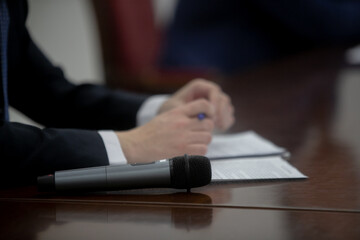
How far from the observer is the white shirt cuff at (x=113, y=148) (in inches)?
26.3

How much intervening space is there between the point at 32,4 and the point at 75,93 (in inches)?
91.4

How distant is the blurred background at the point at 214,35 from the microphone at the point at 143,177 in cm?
143

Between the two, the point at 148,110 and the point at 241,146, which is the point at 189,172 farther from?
the point at 148,110

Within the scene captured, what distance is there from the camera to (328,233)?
16.6 inches

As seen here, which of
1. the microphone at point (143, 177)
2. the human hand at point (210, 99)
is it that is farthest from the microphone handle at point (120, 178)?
the human hand at point (210, 99)

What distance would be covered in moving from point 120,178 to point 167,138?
170mm

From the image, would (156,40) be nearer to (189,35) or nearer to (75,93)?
(189,35)

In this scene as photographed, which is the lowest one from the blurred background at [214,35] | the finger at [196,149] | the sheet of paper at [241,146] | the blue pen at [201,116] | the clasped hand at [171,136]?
the sheet of paper at [241,146]

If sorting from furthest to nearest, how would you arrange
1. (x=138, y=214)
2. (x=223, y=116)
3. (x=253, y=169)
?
(x=223, y=116)
(x=253, y=169)
(x=138, y=214)

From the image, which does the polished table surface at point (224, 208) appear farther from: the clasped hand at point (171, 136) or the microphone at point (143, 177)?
the clasped hand at point (171, 136)

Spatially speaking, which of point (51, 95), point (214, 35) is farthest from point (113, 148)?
point (214, 35)

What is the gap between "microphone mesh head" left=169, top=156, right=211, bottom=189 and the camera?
0.55 metres

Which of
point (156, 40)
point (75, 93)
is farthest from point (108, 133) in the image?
point (156, 40)

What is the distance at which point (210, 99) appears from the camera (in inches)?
38.8
